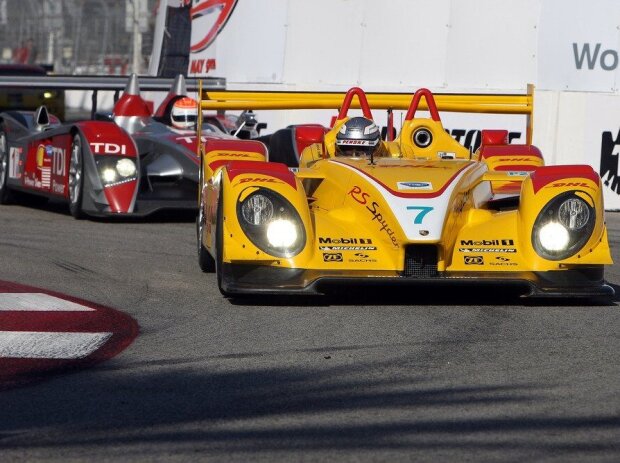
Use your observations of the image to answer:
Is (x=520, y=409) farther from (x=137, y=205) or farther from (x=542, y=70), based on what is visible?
(x=542, y=70)

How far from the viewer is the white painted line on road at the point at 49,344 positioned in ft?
18.6

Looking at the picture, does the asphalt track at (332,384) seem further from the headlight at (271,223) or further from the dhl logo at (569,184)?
the dhl logo at (569,184)

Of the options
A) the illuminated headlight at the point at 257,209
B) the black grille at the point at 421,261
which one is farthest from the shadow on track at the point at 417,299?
the illuminated headlight at the point at 257,209

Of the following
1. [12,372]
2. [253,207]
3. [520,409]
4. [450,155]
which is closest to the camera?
[520,409]

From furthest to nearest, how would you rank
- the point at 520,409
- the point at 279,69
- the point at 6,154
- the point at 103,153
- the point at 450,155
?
1. the point at 279,69
2. the point at 6,154
3. the point at 103,153
4. the point at 450,155
5. the point at 520,409

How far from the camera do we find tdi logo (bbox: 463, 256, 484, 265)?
7.05m

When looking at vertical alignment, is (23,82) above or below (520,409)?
above

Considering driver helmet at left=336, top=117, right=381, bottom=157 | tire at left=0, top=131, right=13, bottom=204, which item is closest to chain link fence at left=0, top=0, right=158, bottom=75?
tire at left=0, top=131, right=13, bottom=204

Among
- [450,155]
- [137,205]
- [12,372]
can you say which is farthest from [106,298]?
[137,205]

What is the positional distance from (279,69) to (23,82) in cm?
355

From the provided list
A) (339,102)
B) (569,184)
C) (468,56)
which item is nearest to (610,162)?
(468,56)

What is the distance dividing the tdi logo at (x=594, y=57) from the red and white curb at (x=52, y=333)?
8203mm

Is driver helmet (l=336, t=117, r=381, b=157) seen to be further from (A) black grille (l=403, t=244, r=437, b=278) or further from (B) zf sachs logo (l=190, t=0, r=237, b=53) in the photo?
(B) zf sachs logo (l=190, t=0, r=237, b=53)

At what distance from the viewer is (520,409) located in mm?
4680
